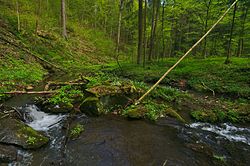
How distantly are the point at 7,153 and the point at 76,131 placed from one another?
192cm

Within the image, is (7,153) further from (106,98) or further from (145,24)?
(145,24)

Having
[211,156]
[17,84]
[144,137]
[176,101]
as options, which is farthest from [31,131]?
[176,101]

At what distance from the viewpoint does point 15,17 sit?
23.0 metres

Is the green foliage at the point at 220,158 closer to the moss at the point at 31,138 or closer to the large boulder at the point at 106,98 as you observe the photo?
the large boulder at the point at 106,98

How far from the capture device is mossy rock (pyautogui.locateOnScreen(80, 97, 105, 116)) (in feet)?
26.8

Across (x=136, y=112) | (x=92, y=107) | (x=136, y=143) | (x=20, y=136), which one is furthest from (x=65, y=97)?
(x=136, y=143)

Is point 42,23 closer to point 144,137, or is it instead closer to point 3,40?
point 3,40

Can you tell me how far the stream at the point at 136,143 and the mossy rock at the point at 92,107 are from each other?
33 cm

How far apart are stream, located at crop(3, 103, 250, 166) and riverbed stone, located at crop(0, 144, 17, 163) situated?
0.43ft

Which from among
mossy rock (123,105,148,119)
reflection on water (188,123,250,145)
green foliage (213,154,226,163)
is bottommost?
green foliage (213,154,226,163)

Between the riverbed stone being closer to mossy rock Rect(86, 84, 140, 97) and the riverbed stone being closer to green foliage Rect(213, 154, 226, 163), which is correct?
mossy rock Rect(86, 84, 140, 97)

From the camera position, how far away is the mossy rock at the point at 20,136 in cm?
573

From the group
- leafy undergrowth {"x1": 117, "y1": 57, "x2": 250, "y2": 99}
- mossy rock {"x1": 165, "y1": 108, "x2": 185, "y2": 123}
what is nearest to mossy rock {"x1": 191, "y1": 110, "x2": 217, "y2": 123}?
mossy rock {"x1": 165, "y1": 108, "x2": 185, "y2": 123}

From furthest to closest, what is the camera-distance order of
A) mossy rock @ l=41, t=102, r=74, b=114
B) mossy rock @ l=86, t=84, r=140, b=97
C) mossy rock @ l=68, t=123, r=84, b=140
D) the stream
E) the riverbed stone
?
mossy rock @ l=86, t=84, r=140, b=97 → mossy rock @ l=41, t=102, r=74, b=114 → mossy rock @ l=68, t=123, r=84, b=140 → the stream → the riverbed stone
